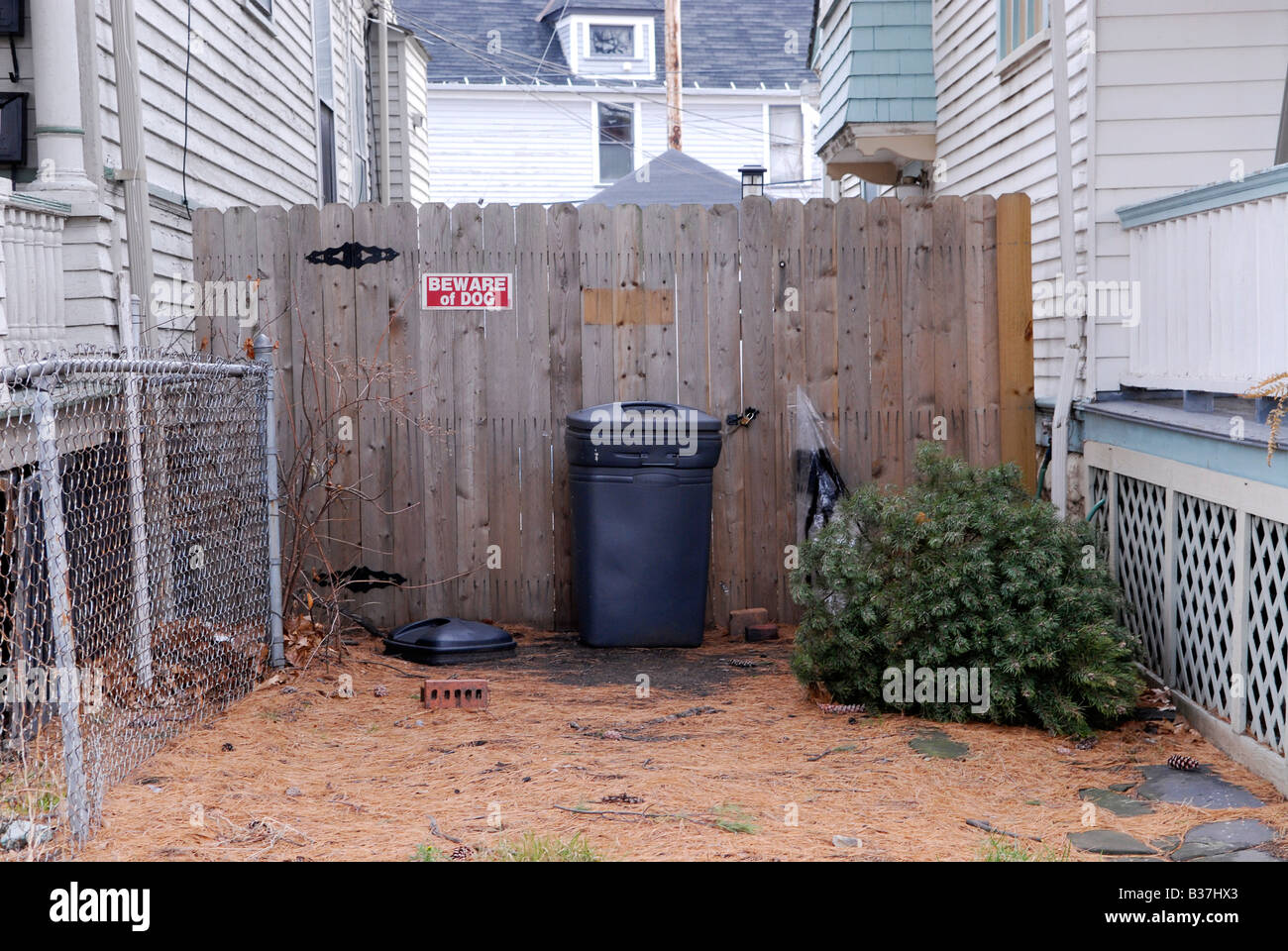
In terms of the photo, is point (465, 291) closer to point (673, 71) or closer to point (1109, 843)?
point (1109, 843)

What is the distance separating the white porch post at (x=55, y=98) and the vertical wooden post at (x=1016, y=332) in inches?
189

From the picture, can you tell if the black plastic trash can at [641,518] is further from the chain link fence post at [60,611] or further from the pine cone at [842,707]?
the chain link fence post at [60,611]

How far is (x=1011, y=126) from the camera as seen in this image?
25.9 feet

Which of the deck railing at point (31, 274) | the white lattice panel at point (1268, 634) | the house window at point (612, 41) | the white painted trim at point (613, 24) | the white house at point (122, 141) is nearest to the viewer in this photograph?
the white lattice panel at point (1268, 634)

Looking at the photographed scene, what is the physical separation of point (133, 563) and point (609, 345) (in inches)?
117

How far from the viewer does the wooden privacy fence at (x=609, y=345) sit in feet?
22.7

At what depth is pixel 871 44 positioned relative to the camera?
33.4 ft

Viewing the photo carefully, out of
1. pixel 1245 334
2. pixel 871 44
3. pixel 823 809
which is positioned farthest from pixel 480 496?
pixel 871 44

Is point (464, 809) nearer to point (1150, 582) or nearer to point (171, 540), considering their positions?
point (171, 540)

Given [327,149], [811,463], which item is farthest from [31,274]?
[327,149]

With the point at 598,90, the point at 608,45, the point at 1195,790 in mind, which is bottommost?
the point at 1195,790

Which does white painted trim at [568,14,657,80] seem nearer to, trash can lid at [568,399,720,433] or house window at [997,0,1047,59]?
house window at [997,0,1047,59]

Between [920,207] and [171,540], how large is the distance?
429 cm

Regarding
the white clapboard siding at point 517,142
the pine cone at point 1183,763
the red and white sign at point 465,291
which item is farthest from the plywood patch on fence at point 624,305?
the white clapboard siding at point 517,142
